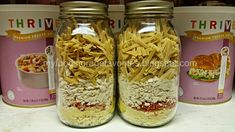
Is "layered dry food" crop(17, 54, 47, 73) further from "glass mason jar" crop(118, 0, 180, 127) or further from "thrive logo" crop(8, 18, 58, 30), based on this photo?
"glass mason jar" crop(118, 0, 180, 127)

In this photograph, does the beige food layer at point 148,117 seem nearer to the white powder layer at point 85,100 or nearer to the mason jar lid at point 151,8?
the white powder layer at point 85,100

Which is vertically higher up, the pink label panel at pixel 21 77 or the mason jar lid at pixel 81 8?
the mason jar lid at pixel 81 8

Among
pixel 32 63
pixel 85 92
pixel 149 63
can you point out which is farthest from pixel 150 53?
pixel 32 63

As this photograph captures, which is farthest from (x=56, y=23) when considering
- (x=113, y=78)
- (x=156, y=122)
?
(x=156, y=122)

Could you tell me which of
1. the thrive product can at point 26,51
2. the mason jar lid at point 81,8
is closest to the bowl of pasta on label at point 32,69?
the thrive product can at point 26,51

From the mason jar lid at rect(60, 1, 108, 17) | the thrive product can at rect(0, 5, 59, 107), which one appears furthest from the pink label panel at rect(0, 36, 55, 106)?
the mason jar lid at rect(60, 1, 108, 17)

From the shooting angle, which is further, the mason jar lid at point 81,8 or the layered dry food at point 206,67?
the layered dry food at point 206,67
